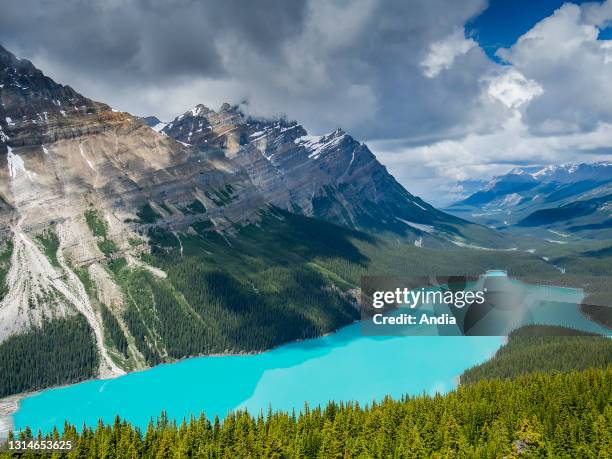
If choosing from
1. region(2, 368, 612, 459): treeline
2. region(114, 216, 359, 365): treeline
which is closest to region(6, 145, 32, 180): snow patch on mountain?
region(114, 216, 359, 365): treeline

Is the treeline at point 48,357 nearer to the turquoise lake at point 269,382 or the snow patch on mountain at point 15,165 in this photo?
the turquoise lake at point 269,382

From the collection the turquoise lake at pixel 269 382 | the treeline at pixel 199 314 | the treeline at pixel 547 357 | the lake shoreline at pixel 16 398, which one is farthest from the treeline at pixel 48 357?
the treeline at pixel 547 357

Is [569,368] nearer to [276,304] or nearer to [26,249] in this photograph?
[276,304]

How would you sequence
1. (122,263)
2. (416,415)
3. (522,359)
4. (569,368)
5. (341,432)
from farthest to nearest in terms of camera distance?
(122,263) → (522,359) → (569,368) → (416,415) → (341,432)

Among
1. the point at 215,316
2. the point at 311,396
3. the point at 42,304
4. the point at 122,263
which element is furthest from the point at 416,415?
the point at 122,263

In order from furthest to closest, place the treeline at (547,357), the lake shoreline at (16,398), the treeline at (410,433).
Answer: the treeline at (547,357) < the lake shoreline at (16,398) < the treeline at (410,433)

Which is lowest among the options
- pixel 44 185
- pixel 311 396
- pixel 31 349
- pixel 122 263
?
pixel 311 396
